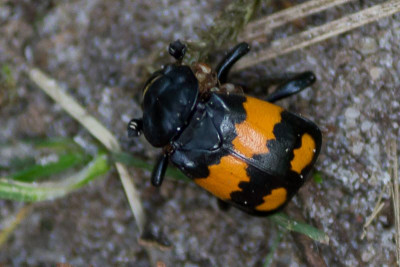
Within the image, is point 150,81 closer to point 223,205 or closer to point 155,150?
point 155,150

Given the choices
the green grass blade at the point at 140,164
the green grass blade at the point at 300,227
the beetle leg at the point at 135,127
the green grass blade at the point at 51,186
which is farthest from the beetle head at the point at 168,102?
the green grass blade at the point at 300,227

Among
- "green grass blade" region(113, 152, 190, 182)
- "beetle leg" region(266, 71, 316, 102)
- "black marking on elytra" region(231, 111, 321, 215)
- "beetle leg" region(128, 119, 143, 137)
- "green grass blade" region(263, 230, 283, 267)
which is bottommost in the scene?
"green grass blade" region(263, 230, 283, 267)

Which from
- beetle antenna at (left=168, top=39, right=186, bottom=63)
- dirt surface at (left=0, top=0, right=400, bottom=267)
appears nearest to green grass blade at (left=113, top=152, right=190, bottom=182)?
dirt surface at (left=0, top=0, right=400, bottom=267)

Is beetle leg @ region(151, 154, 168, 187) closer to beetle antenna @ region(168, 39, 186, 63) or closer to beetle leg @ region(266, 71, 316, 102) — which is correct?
beetle antenna @ region(168, 39, 186, 63)

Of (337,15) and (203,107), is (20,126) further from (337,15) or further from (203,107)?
(337,15)

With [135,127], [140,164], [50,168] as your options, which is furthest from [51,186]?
[135,127]

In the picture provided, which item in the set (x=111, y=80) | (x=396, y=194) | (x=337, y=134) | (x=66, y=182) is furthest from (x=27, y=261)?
(x=396, y=194)
